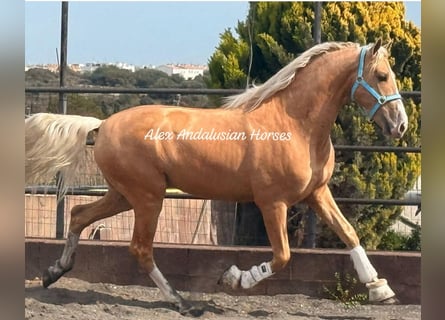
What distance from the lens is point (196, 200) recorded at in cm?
584

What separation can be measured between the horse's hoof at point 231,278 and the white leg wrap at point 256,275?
40mm

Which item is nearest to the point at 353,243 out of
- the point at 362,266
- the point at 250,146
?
the point at 362,266

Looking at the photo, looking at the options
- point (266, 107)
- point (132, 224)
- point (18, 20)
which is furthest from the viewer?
point (132, 224)

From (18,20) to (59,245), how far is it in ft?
4.88

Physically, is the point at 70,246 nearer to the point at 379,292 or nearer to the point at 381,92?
the point at 379,292

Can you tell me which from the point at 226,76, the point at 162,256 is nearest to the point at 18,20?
the point at 226,76

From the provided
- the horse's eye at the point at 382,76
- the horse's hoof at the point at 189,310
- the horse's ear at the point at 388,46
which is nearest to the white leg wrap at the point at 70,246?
the horse's hoof at the point at 189,310

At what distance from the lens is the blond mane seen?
5457 mm

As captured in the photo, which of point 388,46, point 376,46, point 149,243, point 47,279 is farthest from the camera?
point 47,279

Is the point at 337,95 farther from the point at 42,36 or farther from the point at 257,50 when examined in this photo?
the point at 42,36

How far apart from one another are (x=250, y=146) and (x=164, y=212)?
798 millimetres

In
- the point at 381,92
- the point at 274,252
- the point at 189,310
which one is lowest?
the point at 189,310

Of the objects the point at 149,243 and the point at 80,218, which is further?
the point at 80,218

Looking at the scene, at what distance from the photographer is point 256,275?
18.1ft
